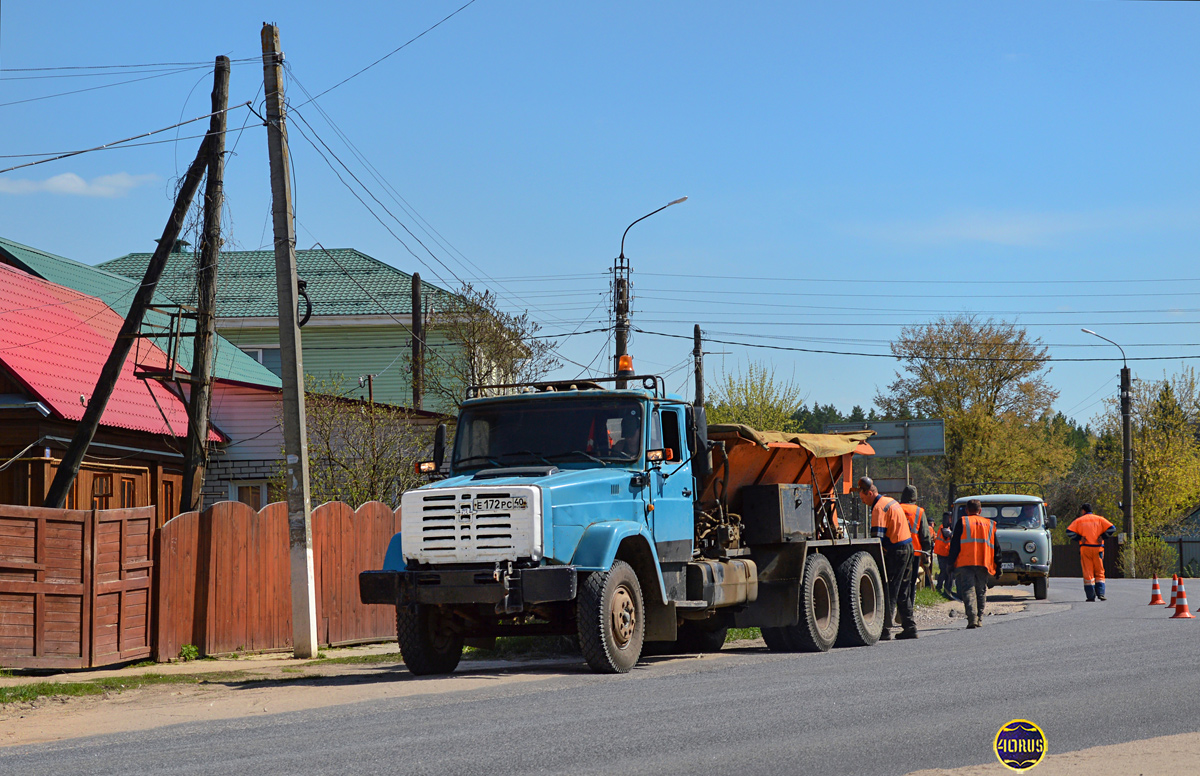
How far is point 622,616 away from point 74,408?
1166 cm

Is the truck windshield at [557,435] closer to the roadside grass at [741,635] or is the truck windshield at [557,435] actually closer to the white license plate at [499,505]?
the white license plate at [499,505]

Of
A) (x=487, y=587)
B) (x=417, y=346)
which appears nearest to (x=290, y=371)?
(x=487, y=587)

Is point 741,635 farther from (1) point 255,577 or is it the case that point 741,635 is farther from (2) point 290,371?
(2) point 290,371

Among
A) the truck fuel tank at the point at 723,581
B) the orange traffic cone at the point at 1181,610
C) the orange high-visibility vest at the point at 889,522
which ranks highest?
the orange high-visibility vest at the point at 889,522

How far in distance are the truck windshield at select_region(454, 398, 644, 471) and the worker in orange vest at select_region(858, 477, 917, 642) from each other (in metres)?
5.22

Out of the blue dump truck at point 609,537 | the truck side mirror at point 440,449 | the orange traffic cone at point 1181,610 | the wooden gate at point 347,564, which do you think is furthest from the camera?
the orange traffic cone at point 1181,610

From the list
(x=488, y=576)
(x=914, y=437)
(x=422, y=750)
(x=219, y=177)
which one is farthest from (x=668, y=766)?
(x=914, y=437)

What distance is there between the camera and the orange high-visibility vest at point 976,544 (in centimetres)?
1733

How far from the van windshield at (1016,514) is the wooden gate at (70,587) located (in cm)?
1745

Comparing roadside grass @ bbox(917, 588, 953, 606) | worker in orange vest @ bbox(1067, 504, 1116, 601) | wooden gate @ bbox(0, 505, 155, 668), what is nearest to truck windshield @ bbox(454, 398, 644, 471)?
wooden gate @ bbox(0, 505, 155, 668)

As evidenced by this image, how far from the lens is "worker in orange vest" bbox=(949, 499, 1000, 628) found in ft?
56.7

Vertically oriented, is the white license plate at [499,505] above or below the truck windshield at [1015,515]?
above

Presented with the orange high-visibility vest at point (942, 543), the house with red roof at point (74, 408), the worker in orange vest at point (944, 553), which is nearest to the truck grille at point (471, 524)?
the house with red roof at point (74, 408)

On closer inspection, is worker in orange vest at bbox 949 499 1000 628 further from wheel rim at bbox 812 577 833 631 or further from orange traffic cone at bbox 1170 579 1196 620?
wheel rim at bbox 812 577 833 631
